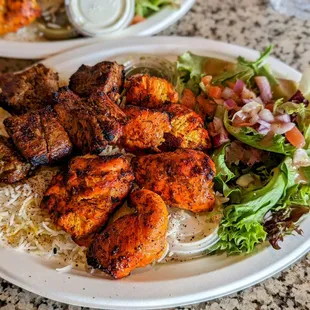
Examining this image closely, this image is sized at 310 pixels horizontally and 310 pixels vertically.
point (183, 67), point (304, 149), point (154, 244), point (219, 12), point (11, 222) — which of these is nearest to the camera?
point (154, 244)

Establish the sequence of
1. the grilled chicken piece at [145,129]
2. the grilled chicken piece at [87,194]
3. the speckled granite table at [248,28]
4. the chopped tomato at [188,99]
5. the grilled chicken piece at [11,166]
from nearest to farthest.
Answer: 1. the grilled chicken piece at [87,194]
2. the grilled chicken piece at [11,166]
3. the grilled chicken piece at [145,129]
4. the chopped tomato at [188,99]
5. the speckled granite table at [248,28]

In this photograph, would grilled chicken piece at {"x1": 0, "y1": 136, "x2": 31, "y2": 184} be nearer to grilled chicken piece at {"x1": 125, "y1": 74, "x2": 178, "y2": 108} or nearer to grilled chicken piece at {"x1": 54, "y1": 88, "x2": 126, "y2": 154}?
grilled chicken piece at {"x1": 54, "y1": 88, "x2": 126, "y2": 154}

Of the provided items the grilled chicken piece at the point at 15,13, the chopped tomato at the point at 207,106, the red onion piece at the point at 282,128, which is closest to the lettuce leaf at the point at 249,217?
the red onion piece at the point at 282,128

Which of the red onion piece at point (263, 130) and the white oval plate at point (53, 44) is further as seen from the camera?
the white oval plate at point (53, 44)

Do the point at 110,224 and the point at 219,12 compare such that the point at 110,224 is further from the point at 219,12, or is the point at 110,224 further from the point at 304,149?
the point at 219,12

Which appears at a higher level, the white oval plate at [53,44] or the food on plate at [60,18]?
the food on plate at [60,18]

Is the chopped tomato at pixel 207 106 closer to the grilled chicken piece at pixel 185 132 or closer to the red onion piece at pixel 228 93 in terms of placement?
the red onion piece at pixel 228 93

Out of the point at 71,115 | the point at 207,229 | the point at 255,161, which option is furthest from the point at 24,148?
the point at 255,161
